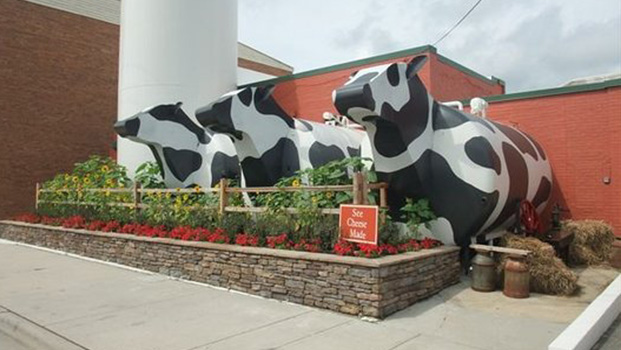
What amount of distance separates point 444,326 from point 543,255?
7.35 ft

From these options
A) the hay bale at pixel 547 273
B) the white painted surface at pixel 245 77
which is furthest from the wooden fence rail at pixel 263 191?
the white painted surface at pixel 245 77

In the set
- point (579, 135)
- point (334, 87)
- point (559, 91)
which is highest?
point (334, 87)

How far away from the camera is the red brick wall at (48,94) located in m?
18.5

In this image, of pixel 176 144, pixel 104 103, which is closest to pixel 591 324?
pixel 176 144

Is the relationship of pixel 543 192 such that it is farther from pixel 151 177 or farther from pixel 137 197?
pixel 151 177

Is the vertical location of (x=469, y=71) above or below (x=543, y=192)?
above

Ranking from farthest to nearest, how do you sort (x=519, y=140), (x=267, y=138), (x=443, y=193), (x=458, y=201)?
(x=267, y=138), (x=519, y=140), (x=443, y=193), (x=458, y=201)

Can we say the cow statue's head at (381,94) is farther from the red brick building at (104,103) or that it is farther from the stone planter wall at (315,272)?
the red brick building at (104,103)

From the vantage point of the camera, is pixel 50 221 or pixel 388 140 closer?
pixel 388 140

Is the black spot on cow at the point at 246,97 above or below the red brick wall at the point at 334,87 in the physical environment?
below

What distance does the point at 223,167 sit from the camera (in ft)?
37.6

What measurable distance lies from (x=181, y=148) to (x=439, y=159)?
20.8ft

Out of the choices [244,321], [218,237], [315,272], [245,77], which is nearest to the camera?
[244,321]

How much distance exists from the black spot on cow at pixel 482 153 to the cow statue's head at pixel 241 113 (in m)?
3.97
